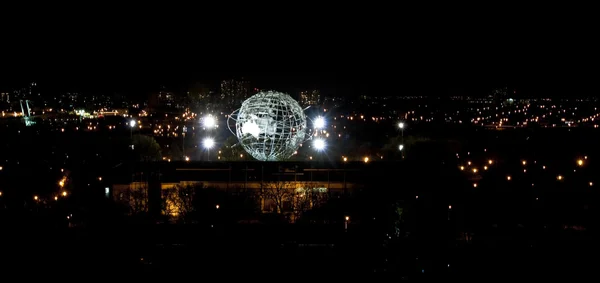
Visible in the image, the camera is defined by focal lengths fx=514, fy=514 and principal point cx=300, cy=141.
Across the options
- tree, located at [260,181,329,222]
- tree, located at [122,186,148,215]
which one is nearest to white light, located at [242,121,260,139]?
tree, located at [260,181,329,222]

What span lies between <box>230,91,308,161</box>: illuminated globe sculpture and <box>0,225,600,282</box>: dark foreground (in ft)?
12.2

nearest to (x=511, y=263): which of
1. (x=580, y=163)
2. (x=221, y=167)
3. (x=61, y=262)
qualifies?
(x=61, y=262)

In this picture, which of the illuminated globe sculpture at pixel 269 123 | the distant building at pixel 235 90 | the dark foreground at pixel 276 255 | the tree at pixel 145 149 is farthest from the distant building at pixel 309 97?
the dark foreground at pixel 276 255

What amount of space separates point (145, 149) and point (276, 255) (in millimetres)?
10811

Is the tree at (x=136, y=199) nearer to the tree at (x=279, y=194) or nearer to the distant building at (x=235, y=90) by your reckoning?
the tree at (x=279, y=194)

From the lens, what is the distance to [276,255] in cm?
814

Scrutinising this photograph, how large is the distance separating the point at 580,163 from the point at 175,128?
20.4 meters

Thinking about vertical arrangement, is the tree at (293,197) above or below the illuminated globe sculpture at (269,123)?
below

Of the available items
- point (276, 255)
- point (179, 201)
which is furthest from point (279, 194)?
point (276, 255)

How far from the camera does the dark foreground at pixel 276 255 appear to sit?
7379 millimetres

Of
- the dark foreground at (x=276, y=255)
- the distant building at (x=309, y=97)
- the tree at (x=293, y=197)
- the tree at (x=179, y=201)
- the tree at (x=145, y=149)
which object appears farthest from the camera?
the distant building at (x=309, y=97)

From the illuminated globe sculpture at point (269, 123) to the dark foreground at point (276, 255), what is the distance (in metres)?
3.72

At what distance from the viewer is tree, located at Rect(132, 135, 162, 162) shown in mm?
17172

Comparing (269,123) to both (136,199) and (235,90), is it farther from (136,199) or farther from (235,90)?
(235,90)
